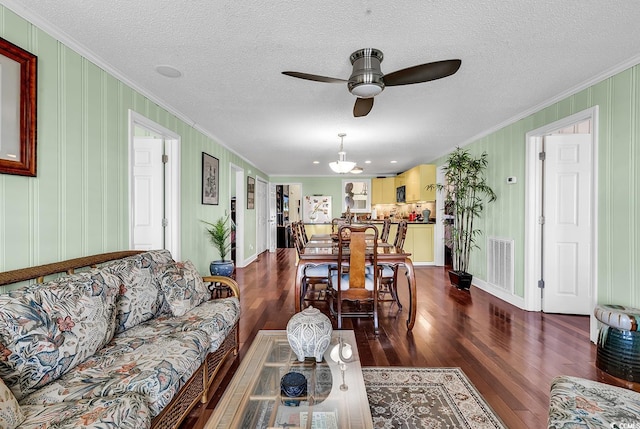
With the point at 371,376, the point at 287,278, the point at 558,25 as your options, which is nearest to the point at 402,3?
the point at 558,25

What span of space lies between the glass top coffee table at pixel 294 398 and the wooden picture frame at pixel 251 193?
5.57 meters

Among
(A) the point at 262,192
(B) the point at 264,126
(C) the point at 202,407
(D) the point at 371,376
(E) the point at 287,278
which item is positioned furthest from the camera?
(A) the point at 262,192

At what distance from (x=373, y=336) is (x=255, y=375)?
5.39 ft

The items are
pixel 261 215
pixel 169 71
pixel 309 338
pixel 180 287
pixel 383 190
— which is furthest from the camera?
pixel 383 190

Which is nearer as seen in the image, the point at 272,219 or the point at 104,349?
the point at 104,349

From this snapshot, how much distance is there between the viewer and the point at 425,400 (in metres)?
1.92

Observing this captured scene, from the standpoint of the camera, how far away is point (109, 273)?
1.99 meters

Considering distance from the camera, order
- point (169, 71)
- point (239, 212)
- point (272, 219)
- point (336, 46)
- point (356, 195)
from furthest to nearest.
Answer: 1. point (356, 195)
2. point (272, 219)
3. point (239, 212)
4. point (169, 71)
5. point (336, 46)

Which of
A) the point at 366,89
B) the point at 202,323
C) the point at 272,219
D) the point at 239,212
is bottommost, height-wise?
the point at 202,323

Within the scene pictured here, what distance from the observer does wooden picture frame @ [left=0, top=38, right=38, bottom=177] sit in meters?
1.67

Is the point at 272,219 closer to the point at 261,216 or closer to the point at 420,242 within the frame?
the point at 261,216

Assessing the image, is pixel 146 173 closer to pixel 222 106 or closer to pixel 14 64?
pixel 222 106

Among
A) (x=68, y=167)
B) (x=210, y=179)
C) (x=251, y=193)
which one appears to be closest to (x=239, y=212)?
(x=251, y=193)

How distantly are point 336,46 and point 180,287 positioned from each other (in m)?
Result: 2.17
